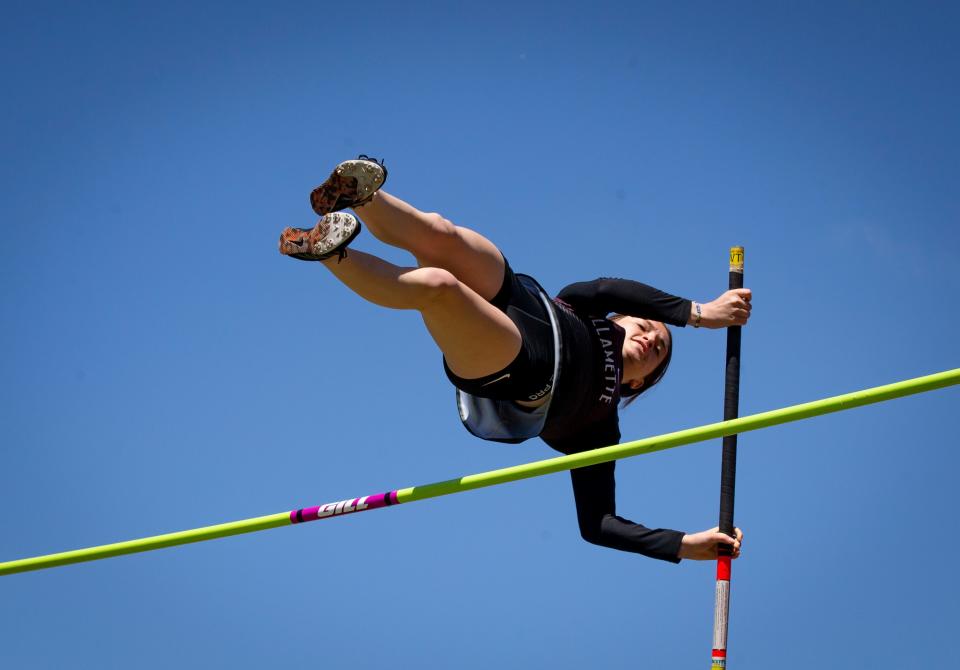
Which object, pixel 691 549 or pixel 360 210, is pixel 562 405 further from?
pixel 360 210

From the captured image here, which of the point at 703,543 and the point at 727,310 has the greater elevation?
the point at 727,310

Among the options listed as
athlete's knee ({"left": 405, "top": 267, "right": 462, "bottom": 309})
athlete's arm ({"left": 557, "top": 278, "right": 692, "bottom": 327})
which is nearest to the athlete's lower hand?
athlete's arm ({"left": 557, "top": 278, "right": 692, "bottom": 327})

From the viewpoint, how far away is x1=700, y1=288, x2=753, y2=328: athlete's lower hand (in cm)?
575

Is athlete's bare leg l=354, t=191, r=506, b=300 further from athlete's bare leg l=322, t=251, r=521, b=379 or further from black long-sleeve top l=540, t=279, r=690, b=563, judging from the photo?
black long-sleeve top l=540, t=279, r=690, b=563

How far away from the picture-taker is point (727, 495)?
585 centimetres

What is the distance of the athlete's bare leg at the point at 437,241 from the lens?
5.19 metres

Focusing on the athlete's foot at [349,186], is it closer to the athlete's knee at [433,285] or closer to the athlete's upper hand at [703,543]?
the athlete's knee at [433,285]

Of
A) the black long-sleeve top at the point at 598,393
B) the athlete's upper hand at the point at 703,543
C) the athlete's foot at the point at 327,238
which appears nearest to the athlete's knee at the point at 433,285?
the athlete's foot at the point at 327,238

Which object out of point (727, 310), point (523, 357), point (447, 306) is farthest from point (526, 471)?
point (727, 310)

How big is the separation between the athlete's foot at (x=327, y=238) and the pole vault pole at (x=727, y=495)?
A: 2.06 m

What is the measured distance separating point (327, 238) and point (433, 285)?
0.46 m

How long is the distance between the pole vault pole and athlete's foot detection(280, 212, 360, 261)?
2060 mm

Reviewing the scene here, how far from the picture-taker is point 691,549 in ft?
18.9

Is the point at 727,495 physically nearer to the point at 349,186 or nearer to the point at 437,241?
the point at 437,241
